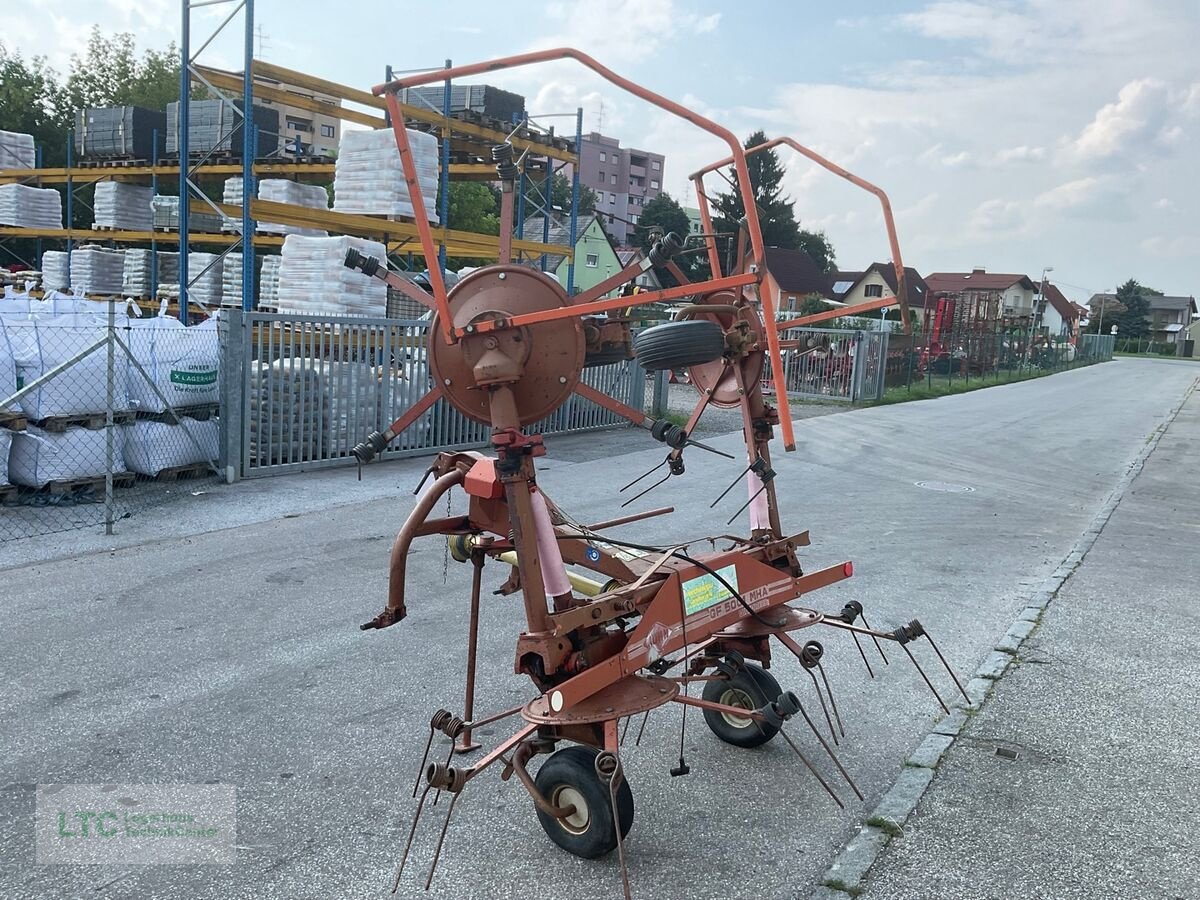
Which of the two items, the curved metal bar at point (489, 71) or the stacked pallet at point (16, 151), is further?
the stacked pallet at point (16, 151)

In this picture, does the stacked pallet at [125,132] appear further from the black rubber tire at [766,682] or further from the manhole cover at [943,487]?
the black rubber tire at [766,682]

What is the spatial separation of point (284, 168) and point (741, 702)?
16.9 meters

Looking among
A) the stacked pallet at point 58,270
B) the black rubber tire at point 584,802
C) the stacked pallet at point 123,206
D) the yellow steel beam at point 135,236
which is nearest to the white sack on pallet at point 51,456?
the black rubber tire at point 584,802

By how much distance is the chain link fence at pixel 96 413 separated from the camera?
→ 27.1 feet

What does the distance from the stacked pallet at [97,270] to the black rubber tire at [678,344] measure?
68.6 ft

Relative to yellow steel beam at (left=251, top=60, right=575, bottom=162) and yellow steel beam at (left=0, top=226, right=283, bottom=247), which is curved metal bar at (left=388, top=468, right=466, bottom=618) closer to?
yellow steel beam at (left=251, top=60, right=575, bottom=162)

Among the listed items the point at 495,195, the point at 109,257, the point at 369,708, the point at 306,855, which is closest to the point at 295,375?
the point at 369,708

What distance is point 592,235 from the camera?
194ft

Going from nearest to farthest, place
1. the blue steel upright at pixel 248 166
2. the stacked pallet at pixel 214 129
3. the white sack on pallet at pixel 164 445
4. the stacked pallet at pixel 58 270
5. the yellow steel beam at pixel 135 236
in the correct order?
the white sack on pallet at pixel 164 445
the blue steel upright at pixel 248 166
the yellow steel beam at pixel 135 236
the stacked pallet at pixel 214 129
the stacked pallet at pixel 58 270

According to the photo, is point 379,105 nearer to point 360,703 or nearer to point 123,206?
point 123,206

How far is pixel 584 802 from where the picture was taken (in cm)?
319

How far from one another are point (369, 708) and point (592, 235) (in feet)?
186

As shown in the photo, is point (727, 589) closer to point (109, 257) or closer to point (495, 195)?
point (109, 257)

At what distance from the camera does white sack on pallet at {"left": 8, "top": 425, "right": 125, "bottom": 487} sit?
8.45m
